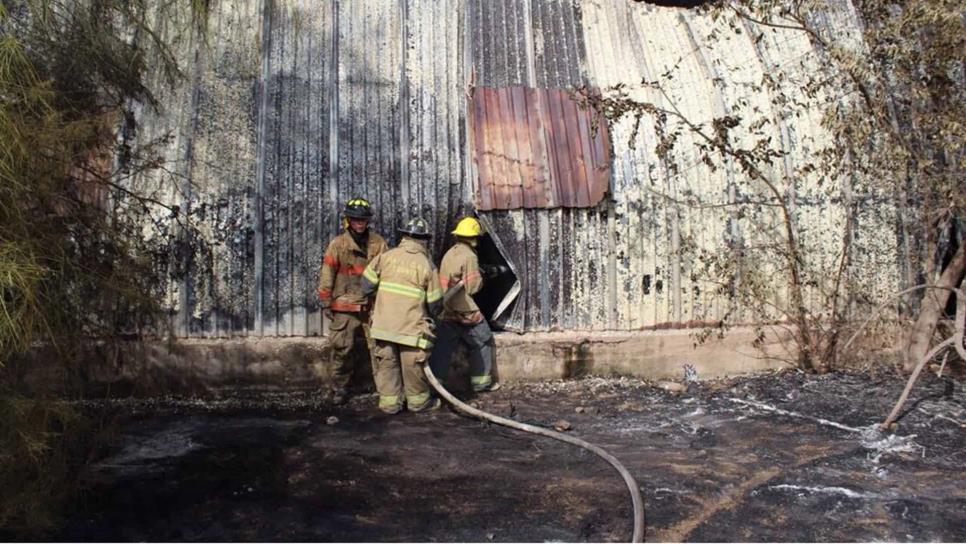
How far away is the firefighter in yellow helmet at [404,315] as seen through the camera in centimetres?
855

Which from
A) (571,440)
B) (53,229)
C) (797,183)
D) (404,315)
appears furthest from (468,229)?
(53,229)

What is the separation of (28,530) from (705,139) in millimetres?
7292

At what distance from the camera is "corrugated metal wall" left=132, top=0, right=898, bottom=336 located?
9.09 m

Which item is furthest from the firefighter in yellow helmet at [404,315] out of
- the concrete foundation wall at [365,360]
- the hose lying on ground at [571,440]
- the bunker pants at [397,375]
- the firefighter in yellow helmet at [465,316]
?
the concrete foundation wall at [365,360]

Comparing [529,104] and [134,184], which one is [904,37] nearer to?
[529,104]

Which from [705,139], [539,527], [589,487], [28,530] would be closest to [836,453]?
[589,487]

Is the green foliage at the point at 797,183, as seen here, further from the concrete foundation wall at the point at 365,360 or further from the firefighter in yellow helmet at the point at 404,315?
the firefighter in yellow helmet at the point at 404,315

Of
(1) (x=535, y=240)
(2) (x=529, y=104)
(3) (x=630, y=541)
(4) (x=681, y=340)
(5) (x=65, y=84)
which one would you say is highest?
(2) (x=529, y=104)

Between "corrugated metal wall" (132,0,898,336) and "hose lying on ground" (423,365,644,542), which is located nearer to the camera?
"hose lying on ground" (423,365,644,542)

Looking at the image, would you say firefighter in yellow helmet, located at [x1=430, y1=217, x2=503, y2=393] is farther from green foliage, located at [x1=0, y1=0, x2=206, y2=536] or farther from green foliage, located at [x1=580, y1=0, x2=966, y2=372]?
green foliage, located at [x1=0, y1=0, x2=206, y2=536]

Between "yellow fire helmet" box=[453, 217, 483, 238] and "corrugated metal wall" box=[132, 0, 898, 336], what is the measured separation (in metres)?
0.36

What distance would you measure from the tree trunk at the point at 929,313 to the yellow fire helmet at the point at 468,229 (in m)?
4.88

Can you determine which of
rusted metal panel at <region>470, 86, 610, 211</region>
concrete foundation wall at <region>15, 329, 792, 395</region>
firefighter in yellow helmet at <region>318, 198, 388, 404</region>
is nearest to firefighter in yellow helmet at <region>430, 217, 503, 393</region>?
concrete foundation wall at <region>15, 329, 792, 395</region>

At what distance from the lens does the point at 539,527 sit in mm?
6172
